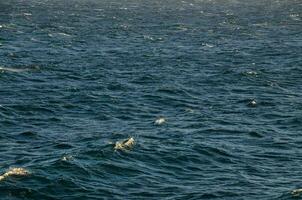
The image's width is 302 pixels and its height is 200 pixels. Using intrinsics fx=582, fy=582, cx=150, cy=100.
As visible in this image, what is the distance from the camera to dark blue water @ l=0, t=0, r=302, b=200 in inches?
1329

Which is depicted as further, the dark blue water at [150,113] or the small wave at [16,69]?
the small wave at [16,69]

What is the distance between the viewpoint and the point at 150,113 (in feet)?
162

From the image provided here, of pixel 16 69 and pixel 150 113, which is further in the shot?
pixel 16 69

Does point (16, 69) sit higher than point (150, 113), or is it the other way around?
point (16, 69)

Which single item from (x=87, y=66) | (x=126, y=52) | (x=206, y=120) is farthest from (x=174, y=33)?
(x=206, y=120)

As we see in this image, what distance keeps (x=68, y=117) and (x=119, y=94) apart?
9.34m

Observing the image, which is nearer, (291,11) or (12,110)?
(12,110)

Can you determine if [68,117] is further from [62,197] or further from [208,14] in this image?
[208,14]

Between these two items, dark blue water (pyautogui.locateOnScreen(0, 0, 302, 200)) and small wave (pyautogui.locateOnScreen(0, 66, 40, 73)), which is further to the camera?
small wave (pyautogui.locateOnScreen(0, 66, 40, 73))

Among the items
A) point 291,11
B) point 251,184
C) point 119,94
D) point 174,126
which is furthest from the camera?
point 291,11

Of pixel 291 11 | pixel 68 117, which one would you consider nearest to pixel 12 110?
pixel 68 117

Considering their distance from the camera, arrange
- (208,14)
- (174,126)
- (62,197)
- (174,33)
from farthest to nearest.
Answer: (208,14) → (174,33) → (174,126) → (62,197)

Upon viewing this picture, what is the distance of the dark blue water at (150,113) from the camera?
33750mm

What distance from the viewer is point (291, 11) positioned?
149375 millimetres
